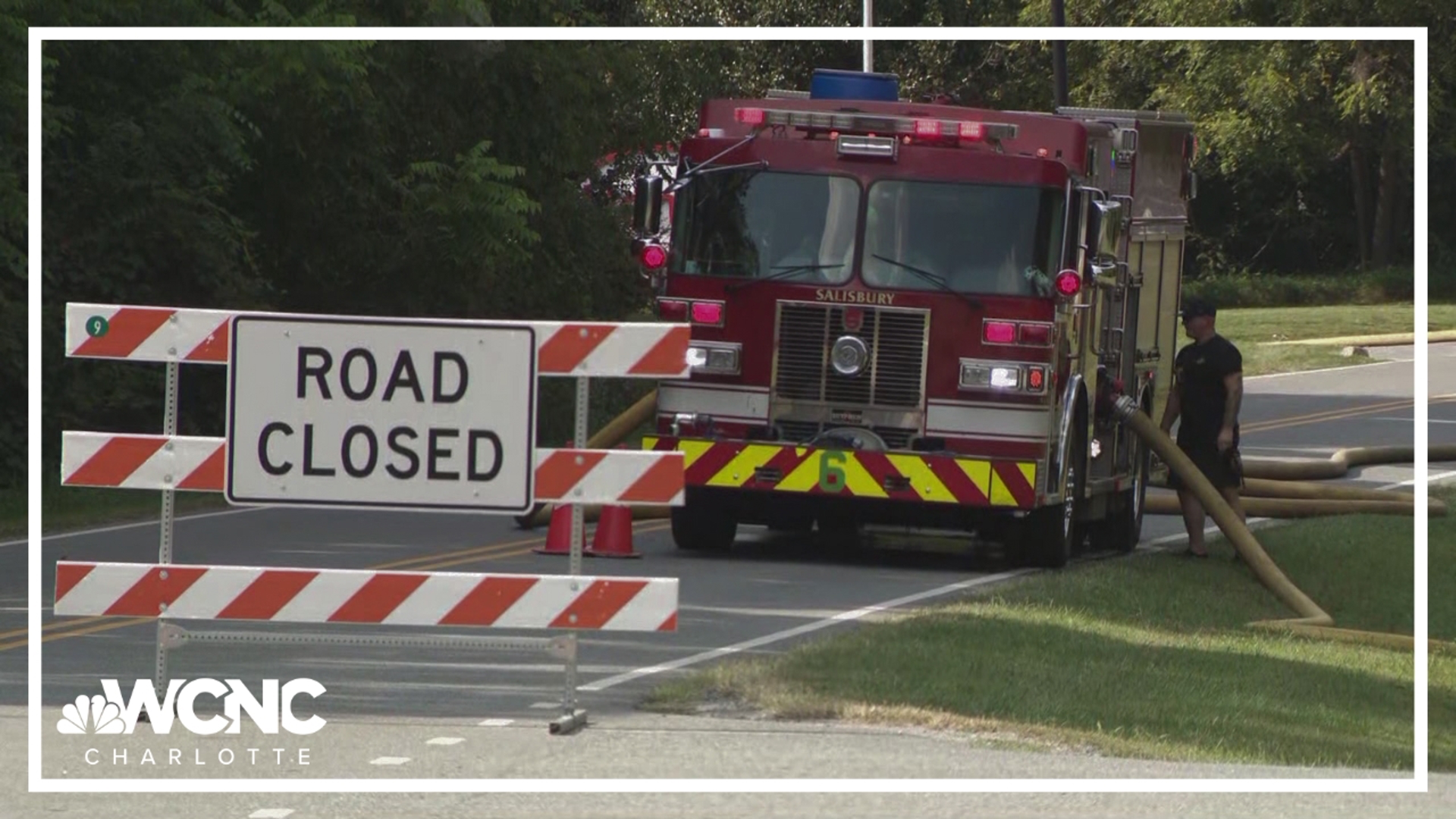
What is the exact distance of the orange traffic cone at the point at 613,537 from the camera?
17.0 metres

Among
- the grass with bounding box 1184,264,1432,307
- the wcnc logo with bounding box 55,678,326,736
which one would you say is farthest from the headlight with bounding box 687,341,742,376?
the grass with bounding box 1184,264,1432,307

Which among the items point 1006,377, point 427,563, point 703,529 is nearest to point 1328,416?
point 703,529

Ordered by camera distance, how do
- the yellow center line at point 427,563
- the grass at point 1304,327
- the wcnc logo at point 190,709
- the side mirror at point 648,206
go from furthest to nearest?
the grass at point 1304,327
the side mirror at point 648,206
the yellow center line at point 427,563
the wcnc logo at point 190,709

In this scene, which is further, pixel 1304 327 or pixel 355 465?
pixel 1304 327

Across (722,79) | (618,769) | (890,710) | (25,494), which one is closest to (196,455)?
(618,769)

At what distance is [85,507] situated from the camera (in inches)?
843

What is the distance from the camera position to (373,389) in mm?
8719

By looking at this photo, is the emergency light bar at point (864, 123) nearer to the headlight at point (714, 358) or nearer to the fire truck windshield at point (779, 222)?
the fire truck windshield at point (779, 222)

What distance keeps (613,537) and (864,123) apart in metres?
3.26

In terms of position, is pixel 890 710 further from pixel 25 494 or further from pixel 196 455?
pixel 25 494

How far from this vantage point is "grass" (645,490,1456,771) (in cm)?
1000

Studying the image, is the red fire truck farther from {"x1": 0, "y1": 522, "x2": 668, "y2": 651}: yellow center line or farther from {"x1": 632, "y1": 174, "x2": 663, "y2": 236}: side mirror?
{"x1": 0, "y1": 522, "x2": 668, "y2": 651}: yellow center line

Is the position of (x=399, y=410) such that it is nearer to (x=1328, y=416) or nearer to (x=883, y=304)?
(x=883, y=304)

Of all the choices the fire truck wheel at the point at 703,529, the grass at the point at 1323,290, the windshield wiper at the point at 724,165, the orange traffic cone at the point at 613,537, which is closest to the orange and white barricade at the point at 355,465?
the orange traffic cone at the point at 613,537
